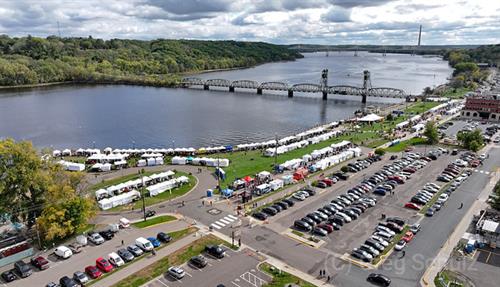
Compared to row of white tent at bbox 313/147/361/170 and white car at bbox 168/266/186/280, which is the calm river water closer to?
row of white tent at bbox 313/147/361/170

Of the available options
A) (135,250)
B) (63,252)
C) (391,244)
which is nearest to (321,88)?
(391,244)

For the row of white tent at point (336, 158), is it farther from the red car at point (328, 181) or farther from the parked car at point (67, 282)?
the parked car at point (67, 282)

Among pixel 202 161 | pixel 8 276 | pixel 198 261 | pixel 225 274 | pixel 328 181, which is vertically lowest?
pixel 8 276

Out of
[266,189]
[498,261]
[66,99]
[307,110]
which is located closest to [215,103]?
[307,110]

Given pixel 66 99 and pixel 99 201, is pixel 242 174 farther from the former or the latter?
pixel 66 99

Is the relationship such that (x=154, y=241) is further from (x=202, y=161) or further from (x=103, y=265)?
(x=202, y=161)

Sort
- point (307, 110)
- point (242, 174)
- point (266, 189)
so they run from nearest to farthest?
point (266, 189) → point (242, 174) → point (307, 110)
